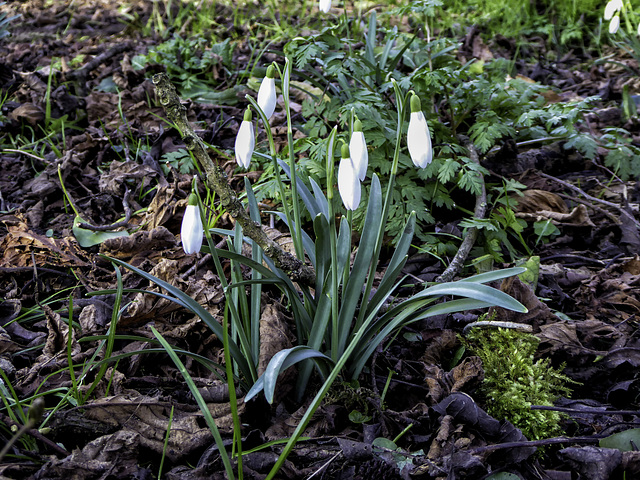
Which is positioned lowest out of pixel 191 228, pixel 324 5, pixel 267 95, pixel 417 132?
pixel 191 228

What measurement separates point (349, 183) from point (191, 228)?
0.43 m

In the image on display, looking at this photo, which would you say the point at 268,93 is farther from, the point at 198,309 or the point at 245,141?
the point at 198,309

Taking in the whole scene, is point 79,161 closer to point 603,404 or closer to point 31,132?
point 31,132

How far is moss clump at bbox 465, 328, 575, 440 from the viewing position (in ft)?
5.17

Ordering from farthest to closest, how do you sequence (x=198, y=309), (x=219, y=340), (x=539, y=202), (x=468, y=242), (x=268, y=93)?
(x=539, y=202)
(x=468, y=242)
(x=219, y=340)
(x=268, y=93)
(x=198, y=309)

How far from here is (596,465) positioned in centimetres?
140

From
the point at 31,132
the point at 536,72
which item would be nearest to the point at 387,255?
the point at 31,132

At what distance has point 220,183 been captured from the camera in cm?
144

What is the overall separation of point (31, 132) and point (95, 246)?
166 centimetres

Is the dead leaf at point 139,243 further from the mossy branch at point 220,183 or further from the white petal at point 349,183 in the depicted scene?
the white petal at point 349,183

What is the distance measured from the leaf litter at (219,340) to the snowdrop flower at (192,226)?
38 cm

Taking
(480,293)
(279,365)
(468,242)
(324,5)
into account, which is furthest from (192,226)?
(468,242)

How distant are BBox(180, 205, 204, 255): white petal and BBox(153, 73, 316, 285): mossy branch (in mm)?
148

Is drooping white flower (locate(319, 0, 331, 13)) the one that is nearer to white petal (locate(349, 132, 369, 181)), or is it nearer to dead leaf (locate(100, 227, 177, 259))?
white petal (locate(349, 132, 369, 181))
